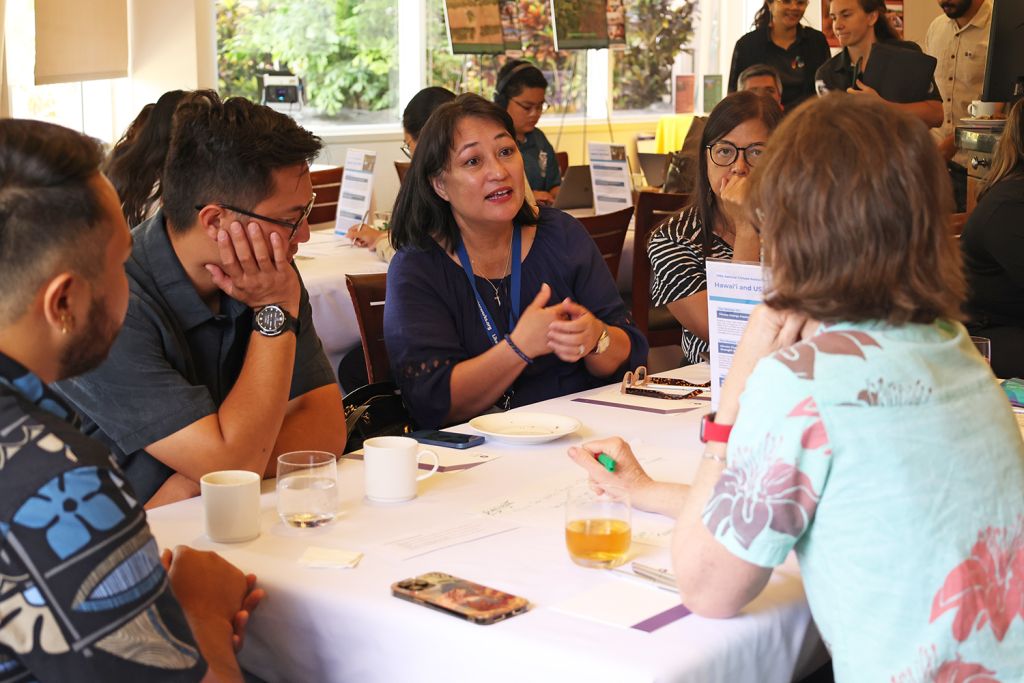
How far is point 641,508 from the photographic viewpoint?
175cm

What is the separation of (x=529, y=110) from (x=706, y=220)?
3168mm

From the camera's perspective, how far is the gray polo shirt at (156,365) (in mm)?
1863

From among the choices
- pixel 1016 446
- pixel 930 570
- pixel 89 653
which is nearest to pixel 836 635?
pixel 930 570

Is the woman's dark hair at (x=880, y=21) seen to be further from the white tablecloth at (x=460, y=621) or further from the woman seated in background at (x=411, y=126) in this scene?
the white tablecloth at (x=460, y=621)

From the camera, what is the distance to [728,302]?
197 centimetres

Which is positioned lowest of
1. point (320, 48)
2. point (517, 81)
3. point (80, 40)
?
point (517, 81)

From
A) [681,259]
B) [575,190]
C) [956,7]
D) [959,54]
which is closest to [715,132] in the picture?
[681,259]

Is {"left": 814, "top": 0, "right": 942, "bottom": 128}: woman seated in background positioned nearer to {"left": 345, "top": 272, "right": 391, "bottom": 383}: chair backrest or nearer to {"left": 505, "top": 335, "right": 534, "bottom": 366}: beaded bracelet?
{"left": 345, "top": 272, "right": 391, "bottom": 383}: chair backrest

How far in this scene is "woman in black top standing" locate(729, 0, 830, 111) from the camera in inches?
291

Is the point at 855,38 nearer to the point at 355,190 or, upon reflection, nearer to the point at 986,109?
the point at 986,109

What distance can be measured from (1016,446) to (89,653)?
103 centimetres

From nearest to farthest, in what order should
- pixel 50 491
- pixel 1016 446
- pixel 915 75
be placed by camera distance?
1. pixel 50 491
2. pixel 1016 446
3. pixel 915 75

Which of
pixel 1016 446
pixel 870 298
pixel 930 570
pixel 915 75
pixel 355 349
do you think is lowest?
pixel 355 349

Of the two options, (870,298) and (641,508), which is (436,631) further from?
(870,298)
